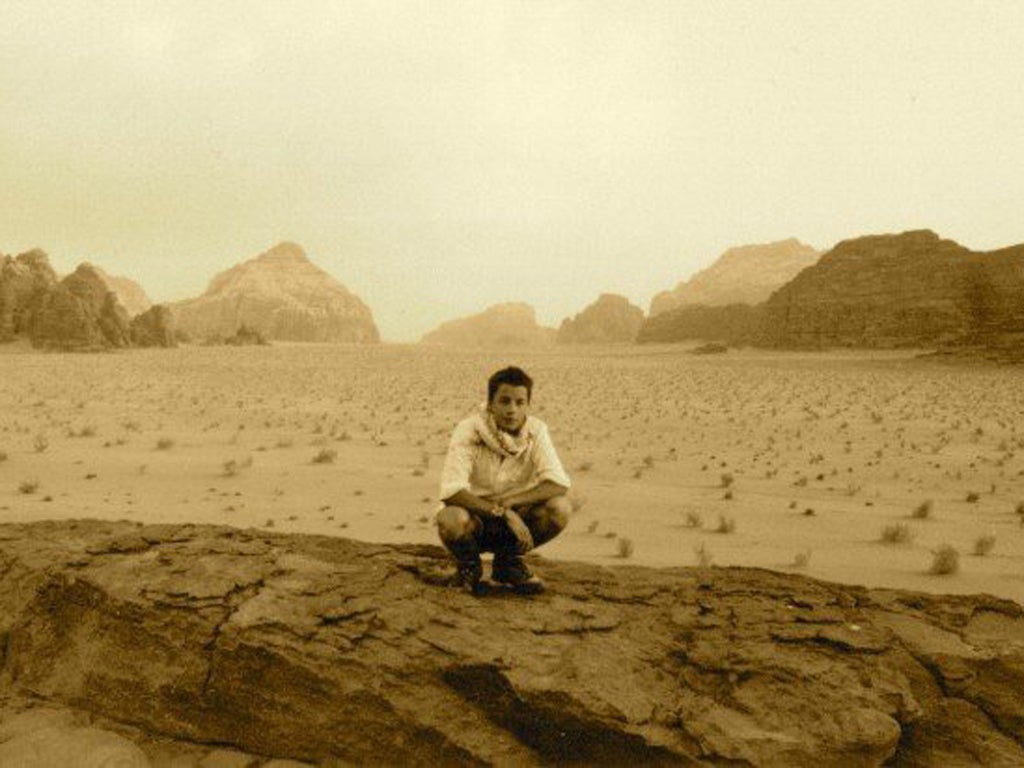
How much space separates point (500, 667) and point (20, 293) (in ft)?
224

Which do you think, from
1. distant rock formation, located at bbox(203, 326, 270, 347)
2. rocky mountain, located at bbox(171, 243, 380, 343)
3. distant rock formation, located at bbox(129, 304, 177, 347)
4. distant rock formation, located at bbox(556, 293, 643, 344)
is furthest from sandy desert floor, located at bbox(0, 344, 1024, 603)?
distant rock formation, located at bbox(556, 293, 643, 344)

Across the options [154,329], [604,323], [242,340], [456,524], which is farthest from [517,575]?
[604,323]

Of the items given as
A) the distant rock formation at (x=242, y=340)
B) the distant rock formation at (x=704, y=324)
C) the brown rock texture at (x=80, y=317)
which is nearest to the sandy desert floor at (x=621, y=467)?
the brown rock texture at (x=80, y=317)

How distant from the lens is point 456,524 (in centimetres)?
382

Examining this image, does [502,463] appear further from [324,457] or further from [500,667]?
[324,457]

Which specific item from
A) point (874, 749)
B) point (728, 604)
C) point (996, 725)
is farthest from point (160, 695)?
point (996, 725)

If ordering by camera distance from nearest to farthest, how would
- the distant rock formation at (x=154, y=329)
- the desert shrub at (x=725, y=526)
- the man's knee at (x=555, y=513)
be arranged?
the man's knee at (x=555, y=513)
the desert shrub at (x=725, y=526)
the distant rock formation at (x=154, y=329)

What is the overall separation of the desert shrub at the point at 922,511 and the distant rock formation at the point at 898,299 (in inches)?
2101

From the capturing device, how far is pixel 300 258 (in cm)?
18462

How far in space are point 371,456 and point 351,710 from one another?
1029 centimetres

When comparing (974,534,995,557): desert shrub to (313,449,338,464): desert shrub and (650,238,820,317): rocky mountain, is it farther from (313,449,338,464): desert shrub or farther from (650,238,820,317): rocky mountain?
(650,238,820,317): rocky mountain

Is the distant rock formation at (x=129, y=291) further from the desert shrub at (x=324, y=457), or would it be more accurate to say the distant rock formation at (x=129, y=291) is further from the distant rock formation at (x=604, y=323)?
the desert shrub at (x=324, y=457)

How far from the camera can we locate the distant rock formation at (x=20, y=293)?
186 feet

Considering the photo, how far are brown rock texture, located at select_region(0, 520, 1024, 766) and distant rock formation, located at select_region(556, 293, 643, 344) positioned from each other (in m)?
134
